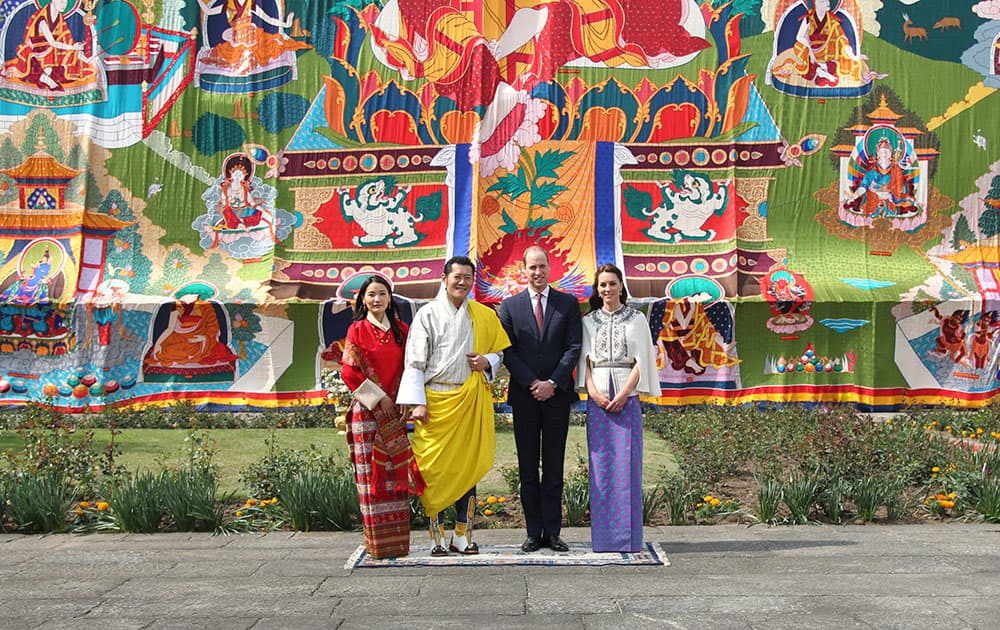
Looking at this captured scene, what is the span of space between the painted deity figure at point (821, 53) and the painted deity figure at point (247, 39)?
263 inches

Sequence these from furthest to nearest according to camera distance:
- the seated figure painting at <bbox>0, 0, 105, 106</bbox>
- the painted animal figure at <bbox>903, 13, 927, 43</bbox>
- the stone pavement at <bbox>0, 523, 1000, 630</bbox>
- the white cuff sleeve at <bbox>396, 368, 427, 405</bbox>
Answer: the seated figure painting at <bbox>0, 0, 105, 106</bbox> < the painted animal figure at <bbox>903, 13, 927, 43</bbox> < the white cuff sleeve at <bbox>396, 368, 427, 405</bbox> < the stone pavement at <bbox>0, 523, 1000, 630</bbox>

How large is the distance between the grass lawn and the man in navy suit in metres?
1.69

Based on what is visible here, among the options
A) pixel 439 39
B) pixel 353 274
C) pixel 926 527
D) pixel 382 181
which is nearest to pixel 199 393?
pixel 353 274

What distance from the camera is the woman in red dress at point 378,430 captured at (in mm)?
5297

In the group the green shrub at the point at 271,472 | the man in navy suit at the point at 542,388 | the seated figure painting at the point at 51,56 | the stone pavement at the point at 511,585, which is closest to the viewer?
the stone pavement at the point at 511,585

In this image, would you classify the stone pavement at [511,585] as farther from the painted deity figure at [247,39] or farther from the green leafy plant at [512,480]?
the painted deity figure at [247,39]

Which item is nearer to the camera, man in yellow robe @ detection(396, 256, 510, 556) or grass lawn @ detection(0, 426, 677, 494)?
man in yellow robe @ detection(396, 256, 510, 556)

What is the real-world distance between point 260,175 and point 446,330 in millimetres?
9109

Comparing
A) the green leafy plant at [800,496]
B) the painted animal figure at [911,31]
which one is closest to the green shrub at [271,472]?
the green leafy plant at [800,496]

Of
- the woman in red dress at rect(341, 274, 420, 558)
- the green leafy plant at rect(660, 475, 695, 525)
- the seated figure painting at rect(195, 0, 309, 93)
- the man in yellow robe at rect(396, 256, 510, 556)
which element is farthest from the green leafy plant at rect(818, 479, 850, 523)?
the seated figure painting at rect(195, 0, 309, 93)

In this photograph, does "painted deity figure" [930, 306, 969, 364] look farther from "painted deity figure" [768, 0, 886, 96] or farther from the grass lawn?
the grass lawn

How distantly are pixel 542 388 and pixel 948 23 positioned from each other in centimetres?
1136

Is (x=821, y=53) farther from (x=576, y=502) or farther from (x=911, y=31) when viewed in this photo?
(x=576, y=502)

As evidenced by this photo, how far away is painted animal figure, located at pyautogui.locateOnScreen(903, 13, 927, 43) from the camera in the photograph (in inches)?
549
